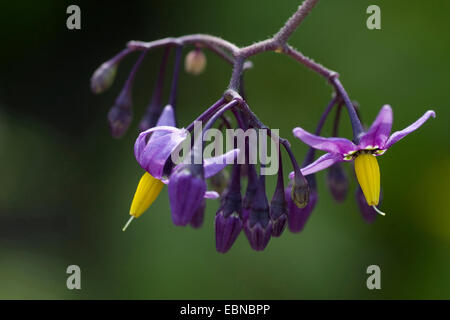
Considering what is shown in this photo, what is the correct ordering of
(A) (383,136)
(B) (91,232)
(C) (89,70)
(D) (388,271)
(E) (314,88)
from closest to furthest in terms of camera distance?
1. (A) (383,136)
2. (D) (388,271)
3. (E) (314,88)
4. (B) (91,232)
5. (C) (89,70)

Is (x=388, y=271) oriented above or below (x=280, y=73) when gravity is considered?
below

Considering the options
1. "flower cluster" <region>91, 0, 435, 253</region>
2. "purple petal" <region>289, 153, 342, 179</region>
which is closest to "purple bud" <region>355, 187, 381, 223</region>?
"flower cluster" <region>91, 0, 435, 253</region>

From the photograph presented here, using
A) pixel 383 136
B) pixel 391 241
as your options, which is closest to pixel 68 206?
pixel 391 241

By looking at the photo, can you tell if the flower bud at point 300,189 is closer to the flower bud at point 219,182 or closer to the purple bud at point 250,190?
the purple bud at point 250,190

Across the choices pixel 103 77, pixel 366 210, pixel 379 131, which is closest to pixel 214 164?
pixel 379 131

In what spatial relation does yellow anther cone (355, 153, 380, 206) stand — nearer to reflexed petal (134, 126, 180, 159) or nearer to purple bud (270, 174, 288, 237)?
purple bud (270, 174, 288, 237)

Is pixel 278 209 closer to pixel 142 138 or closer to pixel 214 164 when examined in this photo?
pixel 214 164

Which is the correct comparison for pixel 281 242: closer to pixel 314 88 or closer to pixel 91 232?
pixel 314 88

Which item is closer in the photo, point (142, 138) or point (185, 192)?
point (185, 192)
